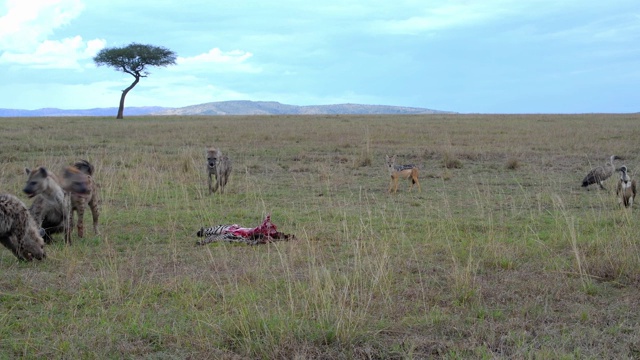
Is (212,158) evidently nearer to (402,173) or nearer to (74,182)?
(402,173)

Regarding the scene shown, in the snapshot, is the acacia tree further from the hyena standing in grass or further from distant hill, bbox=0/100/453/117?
distant hill, bbox=0/100/453/117

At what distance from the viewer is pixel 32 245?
261 inches

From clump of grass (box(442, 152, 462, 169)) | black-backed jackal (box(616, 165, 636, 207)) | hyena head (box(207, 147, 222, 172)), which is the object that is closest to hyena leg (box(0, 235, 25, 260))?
hyena head (box(207, 147, 222, 172))

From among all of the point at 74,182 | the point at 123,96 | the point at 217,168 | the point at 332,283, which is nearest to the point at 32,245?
the point at 74,182

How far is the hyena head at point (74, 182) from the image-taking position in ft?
24.2

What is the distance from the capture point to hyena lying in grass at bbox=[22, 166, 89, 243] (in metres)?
7.39

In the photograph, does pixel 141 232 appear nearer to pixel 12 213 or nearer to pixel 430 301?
pixel 12 213

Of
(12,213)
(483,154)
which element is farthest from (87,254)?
(483,154)

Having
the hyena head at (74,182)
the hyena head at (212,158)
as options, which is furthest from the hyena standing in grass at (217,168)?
the hyena head at (74,182)

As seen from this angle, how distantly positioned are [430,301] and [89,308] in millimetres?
2777

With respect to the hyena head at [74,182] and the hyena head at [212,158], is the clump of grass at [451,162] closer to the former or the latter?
the hyena head at [212,158]

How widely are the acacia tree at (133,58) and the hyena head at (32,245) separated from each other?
46965 mm

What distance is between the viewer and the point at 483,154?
18188 millimetres

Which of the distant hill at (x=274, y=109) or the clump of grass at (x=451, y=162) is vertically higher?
the distant hill at (x=274, y=109)
